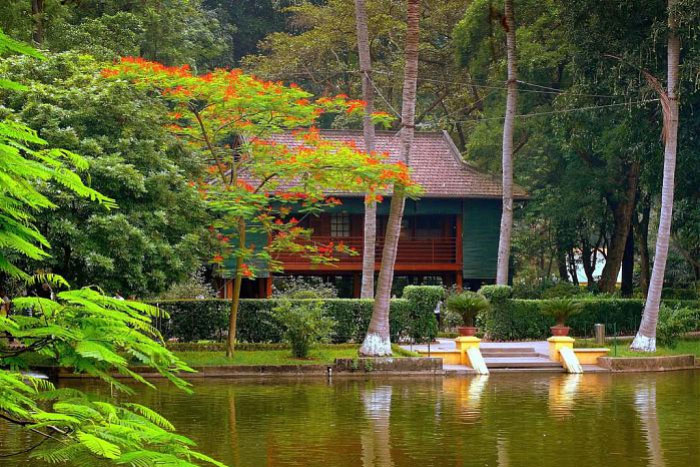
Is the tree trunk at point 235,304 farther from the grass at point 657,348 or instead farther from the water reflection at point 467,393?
the grass at point 657,348

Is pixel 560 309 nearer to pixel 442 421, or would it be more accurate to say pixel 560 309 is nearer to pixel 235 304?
pixel 235 304

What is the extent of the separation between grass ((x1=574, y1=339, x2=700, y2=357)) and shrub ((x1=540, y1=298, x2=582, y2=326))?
3.14ft

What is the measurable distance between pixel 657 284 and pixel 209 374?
1249 cm

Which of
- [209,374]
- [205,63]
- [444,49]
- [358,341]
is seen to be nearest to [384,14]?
[444,49]

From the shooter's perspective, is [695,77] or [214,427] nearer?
[214,427]

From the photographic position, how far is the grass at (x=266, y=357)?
2755 cm

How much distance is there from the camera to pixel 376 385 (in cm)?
2512

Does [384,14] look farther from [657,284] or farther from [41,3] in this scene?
[657,284]

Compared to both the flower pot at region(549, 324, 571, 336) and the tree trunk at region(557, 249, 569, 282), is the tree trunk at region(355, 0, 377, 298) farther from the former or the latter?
the tree trunk at region(557, 249, 569, 282)

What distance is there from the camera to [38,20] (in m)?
35.2

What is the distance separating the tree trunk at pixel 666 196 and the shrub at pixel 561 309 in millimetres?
2114

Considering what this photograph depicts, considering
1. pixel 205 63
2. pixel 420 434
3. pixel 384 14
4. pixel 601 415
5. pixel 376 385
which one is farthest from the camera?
pixel 205 63

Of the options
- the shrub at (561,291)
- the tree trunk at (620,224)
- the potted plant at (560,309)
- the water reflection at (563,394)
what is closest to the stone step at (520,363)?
the water reflection at (563,394)

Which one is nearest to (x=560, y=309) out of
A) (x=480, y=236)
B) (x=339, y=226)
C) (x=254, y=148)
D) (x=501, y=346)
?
(x=501, y=346)
